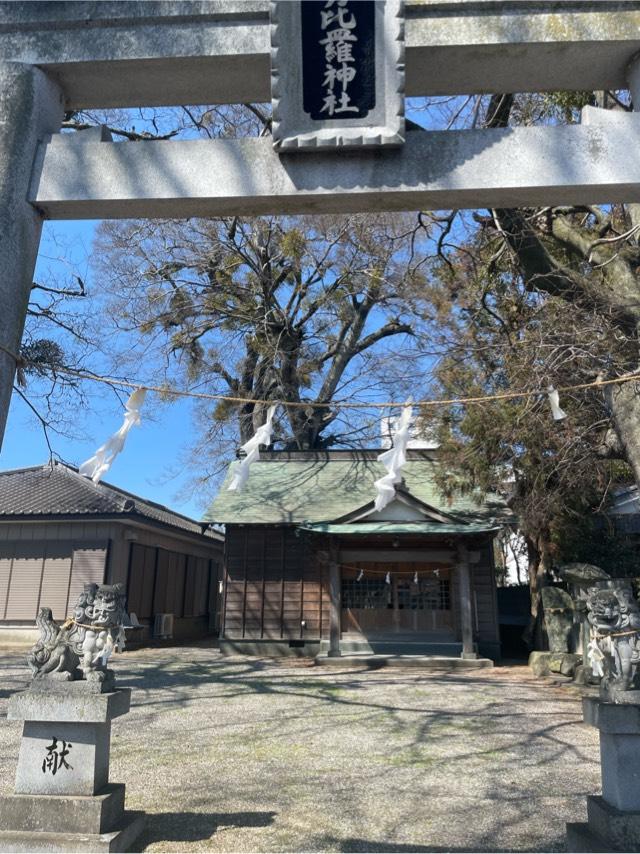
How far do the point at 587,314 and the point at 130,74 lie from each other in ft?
19.3

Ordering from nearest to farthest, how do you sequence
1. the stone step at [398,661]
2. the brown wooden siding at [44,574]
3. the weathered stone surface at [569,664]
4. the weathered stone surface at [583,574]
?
the weathered stone surface at [583,574], the weathered stone surface at [569,664], the stone step at [398,661], the brown wooden siding at [44,574]

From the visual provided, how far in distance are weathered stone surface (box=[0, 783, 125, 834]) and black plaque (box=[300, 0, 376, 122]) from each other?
4643 millimetres

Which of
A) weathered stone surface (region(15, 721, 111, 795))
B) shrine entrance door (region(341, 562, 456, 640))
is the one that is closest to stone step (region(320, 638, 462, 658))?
shrine entrance door (region(341, 562, 456, 640))

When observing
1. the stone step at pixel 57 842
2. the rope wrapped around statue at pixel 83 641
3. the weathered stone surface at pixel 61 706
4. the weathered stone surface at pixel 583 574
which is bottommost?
the stone step at pixel 57 842

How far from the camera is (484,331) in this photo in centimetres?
1112

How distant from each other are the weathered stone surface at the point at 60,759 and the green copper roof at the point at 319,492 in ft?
34.6

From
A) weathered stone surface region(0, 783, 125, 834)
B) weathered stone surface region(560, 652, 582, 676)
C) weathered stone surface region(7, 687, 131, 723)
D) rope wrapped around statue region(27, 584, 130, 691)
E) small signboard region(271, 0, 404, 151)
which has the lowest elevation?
weathered stone surface region(0, 783, 125, 834)

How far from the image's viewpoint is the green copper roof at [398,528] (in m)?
13.7

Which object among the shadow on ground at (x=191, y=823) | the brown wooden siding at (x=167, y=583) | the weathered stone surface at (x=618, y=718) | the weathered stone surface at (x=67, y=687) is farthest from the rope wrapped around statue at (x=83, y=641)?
the brown wooden siding at (x=167, y=583)

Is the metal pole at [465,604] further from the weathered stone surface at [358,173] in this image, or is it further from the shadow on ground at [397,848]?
the weathered stone surface at [358,173]

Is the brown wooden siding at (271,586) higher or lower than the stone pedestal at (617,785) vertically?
higher

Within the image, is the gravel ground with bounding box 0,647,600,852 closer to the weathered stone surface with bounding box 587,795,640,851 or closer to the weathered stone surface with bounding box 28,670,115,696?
the weathered stone surface with bounding box 587,795,640,851

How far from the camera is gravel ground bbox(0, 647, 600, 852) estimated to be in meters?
4.75

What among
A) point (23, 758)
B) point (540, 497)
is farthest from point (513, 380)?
point (23, 758)
